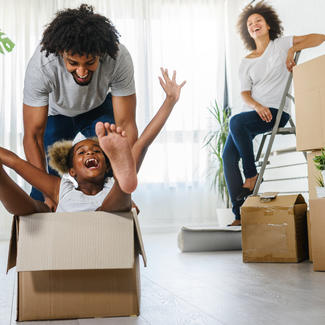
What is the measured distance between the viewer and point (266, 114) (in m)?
2.84

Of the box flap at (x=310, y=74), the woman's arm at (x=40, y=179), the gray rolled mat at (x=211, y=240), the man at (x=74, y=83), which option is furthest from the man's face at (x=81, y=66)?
the gray rolled mat at (x=211, y=240)

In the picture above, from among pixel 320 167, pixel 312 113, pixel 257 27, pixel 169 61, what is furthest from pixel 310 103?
pixel 169 61

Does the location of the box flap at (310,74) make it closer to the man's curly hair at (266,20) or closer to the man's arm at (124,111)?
the man's arm at (124,111)

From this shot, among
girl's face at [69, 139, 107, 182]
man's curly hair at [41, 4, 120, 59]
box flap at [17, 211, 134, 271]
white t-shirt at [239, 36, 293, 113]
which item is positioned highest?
white t-shirt at [239, 36, 293, 113]

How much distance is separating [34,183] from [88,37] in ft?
1.62

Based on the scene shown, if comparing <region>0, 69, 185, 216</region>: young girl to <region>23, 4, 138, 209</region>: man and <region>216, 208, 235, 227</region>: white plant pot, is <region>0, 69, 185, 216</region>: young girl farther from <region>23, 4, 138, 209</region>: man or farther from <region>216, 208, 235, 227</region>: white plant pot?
<region>216, 208, 235, 227</region>: white plant pot

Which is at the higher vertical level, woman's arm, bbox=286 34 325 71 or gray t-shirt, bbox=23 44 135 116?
woman's arm, bbox=286 34 325 71

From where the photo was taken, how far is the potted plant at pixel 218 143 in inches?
156

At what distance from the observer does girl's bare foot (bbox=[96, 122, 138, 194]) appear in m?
1.02

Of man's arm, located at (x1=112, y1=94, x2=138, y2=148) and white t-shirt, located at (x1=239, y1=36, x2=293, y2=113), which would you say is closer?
man's arm, located at (x1=112, y1=94, x2=138, y2=148)

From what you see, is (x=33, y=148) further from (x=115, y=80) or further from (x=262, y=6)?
(x=262, y=6)

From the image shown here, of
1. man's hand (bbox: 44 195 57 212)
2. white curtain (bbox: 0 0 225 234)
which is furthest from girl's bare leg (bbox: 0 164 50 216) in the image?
white curtain (bbox: 0 0 225 234)

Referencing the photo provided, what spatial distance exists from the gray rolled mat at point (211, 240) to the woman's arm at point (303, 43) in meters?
1.05

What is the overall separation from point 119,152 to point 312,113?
1084 millimetres
